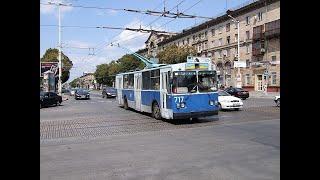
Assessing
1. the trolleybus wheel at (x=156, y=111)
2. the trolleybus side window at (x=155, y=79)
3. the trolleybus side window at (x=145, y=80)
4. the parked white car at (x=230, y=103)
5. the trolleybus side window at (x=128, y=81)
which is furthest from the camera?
the trolleybus side window at (x=128, y=81)

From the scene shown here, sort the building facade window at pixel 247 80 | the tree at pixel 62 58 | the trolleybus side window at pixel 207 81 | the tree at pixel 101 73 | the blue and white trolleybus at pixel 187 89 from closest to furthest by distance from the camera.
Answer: the blue and white trolleybus at pixel 187 89 → the trolleybus side window at pixel 207 81 → the building facade window at pixel 247 80 → the tree at pixel 62 58 → the tree at pixel 101 73

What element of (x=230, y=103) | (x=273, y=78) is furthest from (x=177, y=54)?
(x=230, y=103)

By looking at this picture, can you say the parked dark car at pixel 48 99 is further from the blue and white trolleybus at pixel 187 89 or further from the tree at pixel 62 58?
the tree at pixel 62 58

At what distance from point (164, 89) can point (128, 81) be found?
8250 millimetres

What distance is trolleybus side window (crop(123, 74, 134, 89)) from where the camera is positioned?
928 inches

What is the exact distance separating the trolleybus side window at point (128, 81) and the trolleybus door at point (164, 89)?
21.6ft

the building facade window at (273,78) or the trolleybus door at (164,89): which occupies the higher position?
the building facade window at (273,78)

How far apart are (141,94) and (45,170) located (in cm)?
1363

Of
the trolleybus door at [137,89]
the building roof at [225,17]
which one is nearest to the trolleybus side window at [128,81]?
the trolleybus door at [137,89]

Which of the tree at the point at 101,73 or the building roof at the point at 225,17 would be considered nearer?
the building roof at the point at 225,17

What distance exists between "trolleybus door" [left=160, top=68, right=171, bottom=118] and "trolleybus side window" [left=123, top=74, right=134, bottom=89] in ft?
21.6

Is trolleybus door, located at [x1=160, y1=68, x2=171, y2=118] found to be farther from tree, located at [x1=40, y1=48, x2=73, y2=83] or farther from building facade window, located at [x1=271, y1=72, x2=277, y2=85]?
tree, located at [x1=40, y1=48, x2=73, y2=83]

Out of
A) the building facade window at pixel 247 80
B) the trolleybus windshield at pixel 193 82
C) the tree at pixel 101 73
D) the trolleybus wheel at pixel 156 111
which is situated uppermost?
the tree at pixel 101 73

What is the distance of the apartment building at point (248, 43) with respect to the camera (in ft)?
171
